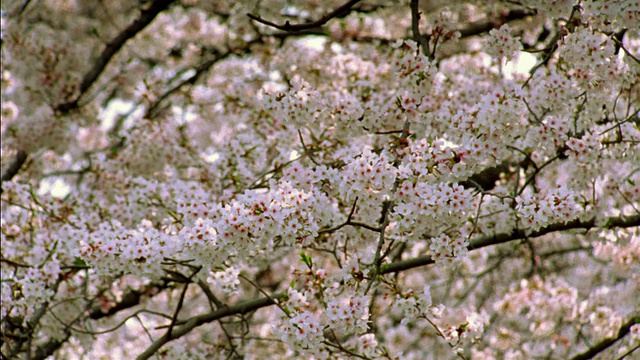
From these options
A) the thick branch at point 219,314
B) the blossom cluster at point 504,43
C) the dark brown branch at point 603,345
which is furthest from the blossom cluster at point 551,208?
the dark brown branch at point 603,345

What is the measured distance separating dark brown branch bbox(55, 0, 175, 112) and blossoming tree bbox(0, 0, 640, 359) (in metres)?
0.02

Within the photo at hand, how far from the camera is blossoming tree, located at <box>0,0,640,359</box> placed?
327 centimetres

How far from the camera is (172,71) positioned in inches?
350

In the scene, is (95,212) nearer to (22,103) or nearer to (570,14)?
(22,103)

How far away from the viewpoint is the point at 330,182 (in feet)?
11.4

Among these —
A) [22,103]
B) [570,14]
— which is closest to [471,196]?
[570,14]

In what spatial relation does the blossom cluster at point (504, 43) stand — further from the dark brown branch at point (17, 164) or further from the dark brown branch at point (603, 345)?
the dark brown branch at point (17, 164)

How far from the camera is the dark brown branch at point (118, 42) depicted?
624 centimetres

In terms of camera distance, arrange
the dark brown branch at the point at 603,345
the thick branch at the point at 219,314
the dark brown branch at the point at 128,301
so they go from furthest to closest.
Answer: the dark brown branch at the point at 128,301 → the dark brown branch at the point at 603,345 → the thick branch at the point at 219,314

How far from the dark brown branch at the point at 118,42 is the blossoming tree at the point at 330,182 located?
2cm

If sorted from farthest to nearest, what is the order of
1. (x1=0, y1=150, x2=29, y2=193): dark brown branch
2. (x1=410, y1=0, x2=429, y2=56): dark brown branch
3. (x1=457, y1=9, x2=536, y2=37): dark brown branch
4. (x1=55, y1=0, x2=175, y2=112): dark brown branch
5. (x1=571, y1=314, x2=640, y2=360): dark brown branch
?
(x1=0, y1=150, x2=29, y2=193): dark brown branch, (x1=55, y1=0, x2=175, y2=112): dark brown branch, (x1=457, y1=9, x2=536, y2=37): dark brown branch, (x1=571, y1=314, x2=640, y2=360): dark brown branch, (x1=410, y1=0, x2=429, y2=56): dark brown branch

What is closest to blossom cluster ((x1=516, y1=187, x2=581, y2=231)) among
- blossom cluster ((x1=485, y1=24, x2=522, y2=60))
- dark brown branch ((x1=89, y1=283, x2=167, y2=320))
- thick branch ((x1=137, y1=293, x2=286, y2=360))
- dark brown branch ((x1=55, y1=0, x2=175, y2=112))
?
blossom cluster ((x1=485, y1=24, x2=522, y2=60))

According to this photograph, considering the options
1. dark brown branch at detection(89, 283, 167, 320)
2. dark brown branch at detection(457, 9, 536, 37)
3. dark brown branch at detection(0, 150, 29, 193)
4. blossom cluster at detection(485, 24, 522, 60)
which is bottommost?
dark brown branch at detection(89, 283, 167, 320)

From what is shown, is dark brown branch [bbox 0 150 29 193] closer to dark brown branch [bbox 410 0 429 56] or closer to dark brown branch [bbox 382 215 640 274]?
dark brown branch [bbox 382 215 640 274]
